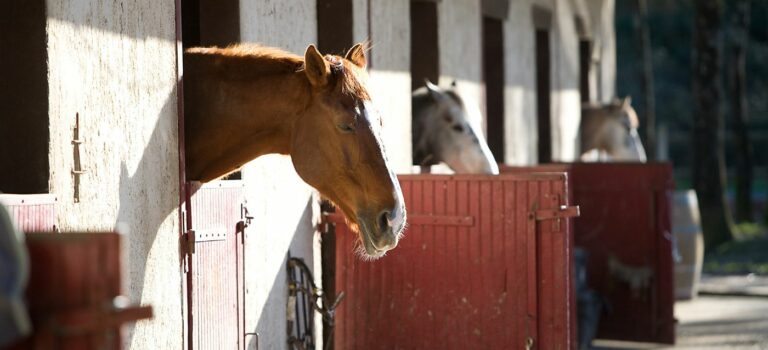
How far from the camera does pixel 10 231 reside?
2.49m

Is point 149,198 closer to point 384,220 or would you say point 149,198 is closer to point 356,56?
point 384,220

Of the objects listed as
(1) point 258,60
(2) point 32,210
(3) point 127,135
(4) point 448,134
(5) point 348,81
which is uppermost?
(1) point 258,60

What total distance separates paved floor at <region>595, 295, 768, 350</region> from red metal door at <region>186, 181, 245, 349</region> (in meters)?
5.42

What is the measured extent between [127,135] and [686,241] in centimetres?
950

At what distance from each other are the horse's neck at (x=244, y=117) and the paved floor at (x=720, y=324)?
5.90m

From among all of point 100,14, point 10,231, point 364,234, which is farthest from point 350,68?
point 10,231

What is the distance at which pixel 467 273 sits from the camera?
7000 millimetres

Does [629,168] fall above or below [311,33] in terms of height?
below

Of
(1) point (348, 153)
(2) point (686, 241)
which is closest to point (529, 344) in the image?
(1) point (348, 153)

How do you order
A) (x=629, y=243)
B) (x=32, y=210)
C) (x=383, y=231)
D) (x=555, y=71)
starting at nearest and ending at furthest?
(x=32, y=210)
(x=383, y=231)
(x=629, y=243)
(x=555, y=71)

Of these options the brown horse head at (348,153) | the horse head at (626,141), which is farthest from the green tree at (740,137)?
the brown horse head at (348,153)

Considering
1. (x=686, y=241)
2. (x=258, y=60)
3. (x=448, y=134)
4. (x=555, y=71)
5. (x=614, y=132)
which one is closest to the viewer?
(x=258, y=60)

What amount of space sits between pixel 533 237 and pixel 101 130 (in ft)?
9.20

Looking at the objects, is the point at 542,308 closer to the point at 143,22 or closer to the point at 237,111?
the point at 237,111
